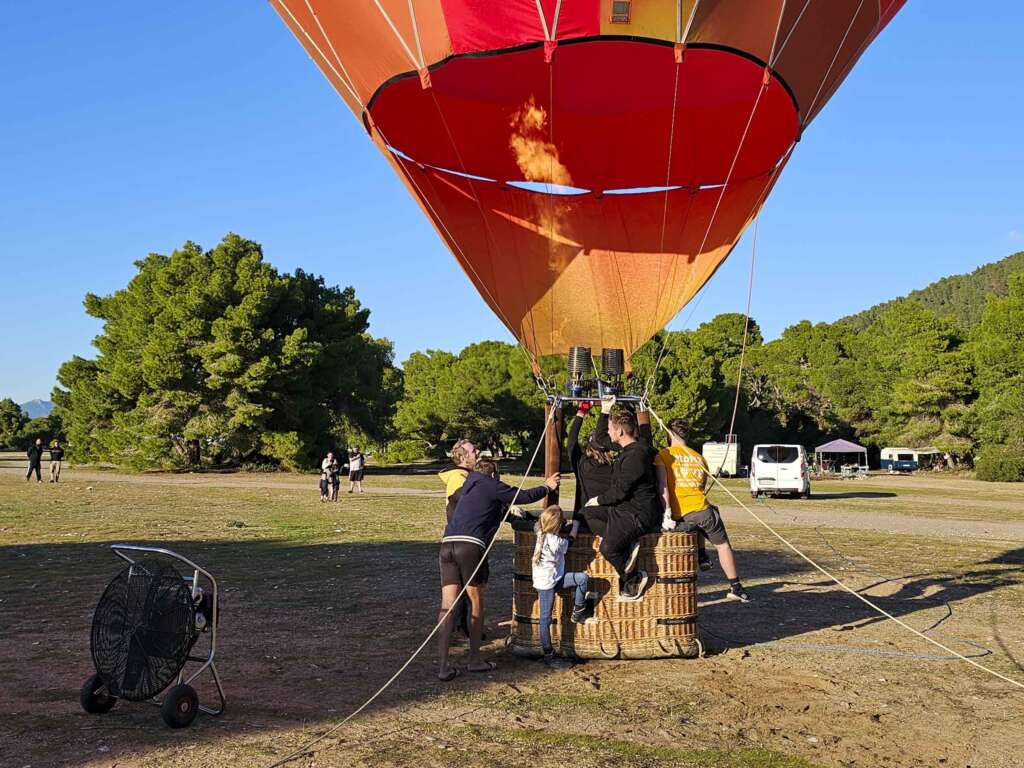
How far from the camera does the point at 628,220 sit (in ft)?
39.7

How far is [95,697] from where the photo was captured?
5859mm

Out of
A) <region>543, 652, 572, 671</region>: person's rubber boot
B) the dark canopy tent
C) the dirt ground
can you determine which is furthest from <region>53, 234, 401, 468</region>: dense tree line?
<region>543, 652, 572, 671</region>: person's rubber boot

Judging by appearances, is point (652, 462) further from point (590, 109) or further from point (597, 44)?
point (590, 109)

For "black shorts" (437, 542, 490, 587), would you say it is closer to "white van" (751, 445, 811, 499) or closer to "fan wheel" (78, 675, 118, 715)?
"fan wheel" (78, 675, 118, 715)

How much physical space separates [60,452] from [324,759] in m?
31.9

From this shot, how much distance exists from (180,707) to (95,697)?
0.62 m

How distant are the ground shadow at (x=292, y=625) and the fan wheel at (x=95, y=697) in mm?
78

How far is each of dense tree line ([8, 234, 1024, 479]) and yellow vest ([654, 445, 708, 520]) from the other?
2856cm

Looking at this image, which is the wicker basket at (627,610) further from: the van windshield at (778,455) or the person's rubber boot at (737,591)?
the van windshield at (778,455)

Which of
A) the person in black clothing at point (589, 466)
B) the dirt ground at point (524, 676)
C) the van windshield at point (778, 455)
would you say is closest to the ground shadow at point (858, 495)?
the van windshield at point (778, 455)

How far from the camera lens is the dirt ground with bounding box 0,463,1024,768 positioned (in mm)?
5348

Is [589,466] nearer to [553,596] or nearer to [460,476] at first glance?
[553,596]

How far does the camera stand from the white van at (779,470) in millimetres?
30672

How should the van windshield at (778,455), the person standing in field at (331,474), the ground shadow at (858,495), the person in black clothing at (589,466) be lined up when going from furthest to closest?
1. the ground shadow at (858,495)
2. the van windshield at (778,455)
3. the person standing in field at (331,474)
4. the person in black clothing at (589,466)
